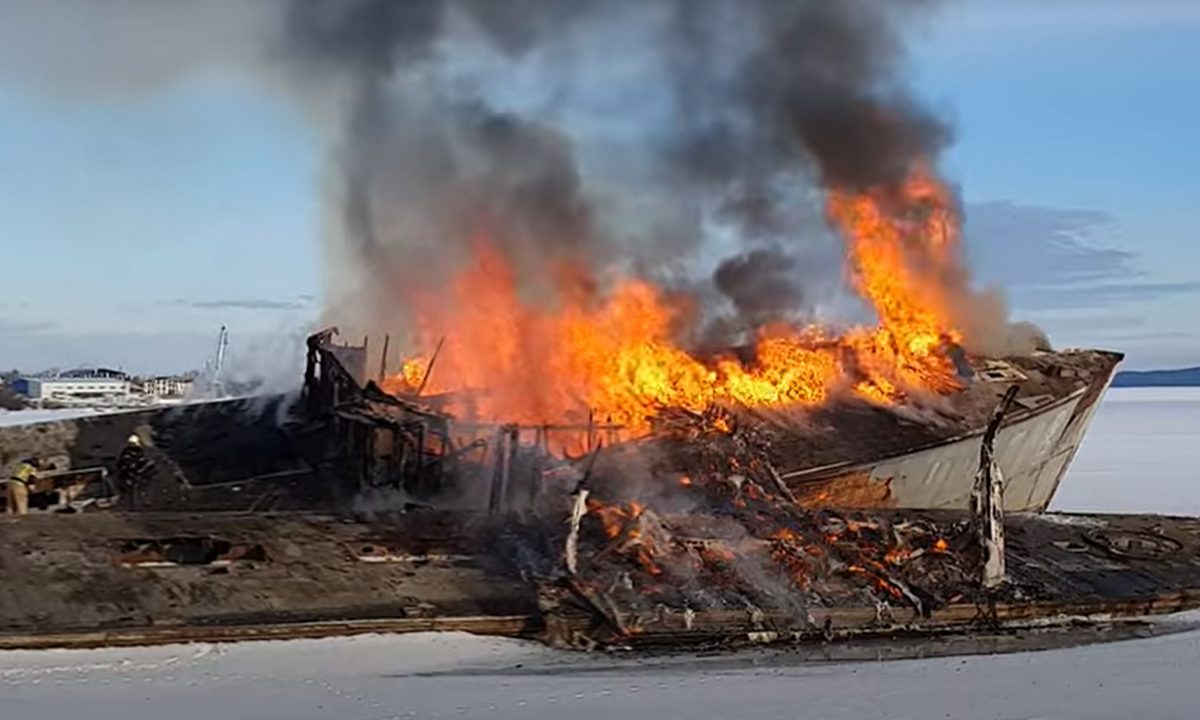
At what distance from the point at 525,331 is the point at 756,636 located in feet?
40.6

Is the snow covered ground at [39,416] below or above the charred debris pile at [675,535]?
above

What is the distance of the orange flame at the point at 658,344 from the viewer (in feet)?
76.9

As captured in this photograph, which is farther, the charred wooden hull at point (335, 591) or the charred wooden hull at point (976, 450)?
the charred wooden hull at point (976, 450)

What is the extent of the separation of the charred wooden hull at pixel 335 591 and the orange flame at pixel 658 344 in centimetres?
510

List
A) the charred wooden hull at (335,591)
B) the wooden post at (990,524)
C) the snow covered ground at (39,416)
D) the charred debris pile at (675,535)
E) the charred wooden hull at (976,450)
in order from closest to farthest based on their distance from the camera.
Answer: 1. the charred wooden hull at (335,591)
2. the charred debris pile at (675,535)
3. the wooden post at (990,524)
4. the charred wooden hull at (976,450)
5. the snow covered ground at (39,416)

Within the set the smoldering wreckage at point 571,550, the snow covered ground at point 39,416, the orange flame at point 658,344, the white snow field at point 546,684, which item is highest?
the orange flame at point 658,344

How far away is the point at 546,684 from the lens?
12.0 meters

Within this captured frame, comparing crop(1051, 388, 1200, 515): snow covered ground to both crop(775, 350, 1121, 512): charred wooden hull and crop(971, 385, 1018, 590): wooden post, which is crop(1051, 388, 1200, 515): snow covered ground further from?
crop(971, 385, 1018, 590): wooden post

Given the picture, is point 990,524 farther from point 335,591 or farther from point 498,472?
point 335,591

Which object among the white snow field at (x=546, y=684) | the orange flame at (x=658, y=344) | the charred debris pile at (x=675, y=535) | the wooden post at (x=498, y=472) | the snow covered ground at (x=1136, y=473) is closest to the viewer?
the white snow field at (x=546, y=684)

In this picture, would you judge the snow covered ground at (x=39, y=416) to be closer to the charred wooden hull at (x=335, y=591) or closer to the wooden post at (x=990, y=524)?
the charred wooden hull at (x=335, y=591)

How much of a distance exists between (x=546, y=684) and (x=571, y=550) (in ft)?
9.88

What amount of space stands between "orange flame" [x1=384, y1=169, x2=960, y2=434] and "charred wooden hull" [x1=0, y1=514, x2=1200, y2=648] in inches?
201

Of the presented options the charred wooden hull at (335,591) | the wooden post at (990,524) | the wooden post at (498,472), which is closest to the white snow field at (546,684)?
the charred wooden hull at (335,591)
